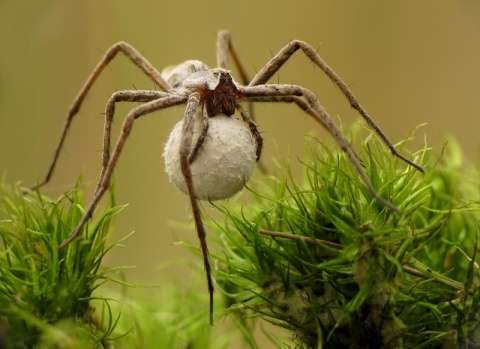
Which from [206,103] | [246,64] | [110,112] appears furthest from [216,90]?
[246,64]

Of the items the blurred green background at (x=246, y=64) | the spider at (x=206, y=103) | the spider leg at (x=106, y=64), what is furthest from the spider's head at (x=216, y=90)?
the blurred green background at (x=246, y=64)

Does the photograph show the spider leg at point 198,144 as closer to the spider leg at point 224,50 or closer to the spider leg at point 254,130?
the spider leg at point 254,130

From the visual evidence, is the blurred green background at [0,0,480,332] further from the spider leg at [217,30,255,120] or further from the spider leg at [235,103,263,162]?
the spider leg at [235,103,263,162]

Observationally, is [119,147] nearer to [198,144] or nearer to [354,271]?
[198,144]

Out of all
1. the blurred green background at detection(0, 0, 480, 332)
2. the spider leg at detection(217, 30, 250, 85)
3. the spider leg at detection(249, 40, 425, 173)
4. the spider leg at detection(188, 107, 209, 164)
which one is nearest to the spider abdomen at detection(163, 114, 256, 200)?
the spider leg at detection(188, 107, 209, 164)

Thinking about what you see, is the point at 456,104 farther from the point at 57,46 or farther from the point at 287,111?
the point at 57,46

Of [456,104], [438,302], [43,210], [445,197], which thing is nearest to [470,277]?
[438,302]
